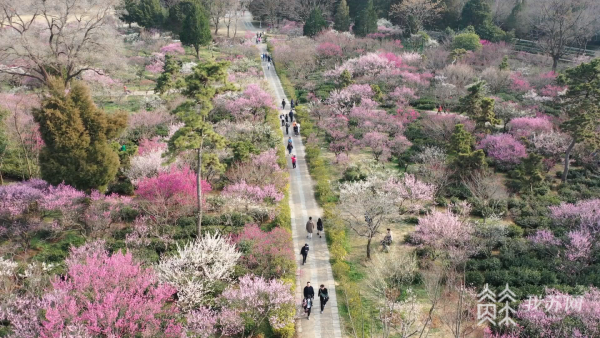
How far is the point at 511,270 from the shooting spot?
1867cm

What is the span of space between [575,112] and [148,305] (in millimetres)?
26510

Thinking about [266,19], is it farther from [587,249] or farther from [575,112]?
[587,249]

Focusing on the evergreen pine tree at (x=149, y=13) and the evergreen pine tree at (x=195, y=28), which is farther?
the evergreen pine tree at (x=149, y=13)

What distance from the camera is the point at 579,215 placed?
21.5m

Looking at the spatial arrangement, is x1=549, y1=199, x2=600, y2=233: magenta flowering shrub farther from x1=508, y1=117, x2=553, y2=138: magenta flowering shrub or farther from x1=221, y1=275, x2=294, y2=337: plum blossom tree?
x1=221, y1=275, x2=294, y2=337: plum blossom tree

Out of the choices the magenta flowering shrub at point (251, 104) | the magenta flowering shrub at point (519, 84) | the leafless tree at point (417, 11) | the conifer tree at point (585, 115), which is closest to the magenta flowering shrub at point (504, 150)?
the conifer tree at point (585, 115)

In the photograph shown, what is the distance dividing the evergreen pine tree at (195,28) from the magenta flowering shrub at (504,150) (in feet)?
119

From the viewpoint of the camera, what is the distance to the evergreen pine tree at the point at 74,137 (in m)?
20.7

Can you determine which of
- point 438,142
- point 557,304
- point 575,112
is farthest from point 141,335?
point 575,112

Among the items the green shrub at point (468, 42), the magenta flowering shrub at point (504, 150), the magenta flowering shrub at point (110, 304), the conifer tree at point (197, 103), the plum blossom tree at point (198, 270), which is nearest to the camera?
the magenta flowering shrub at point (110, 304)

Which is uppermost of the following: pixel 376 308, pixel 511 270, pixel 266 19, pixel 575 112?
pixel 266 19

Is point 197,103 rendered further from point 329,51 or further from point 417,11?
point 417,11

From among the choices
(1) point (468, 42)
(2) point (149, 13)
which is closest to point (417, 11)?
(1) point (468, 42)

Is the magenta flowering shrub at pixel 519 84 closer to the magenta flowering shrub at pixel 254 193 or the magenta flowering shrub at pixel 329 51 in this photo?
the magenta flowering shrub at pixel 329 51
